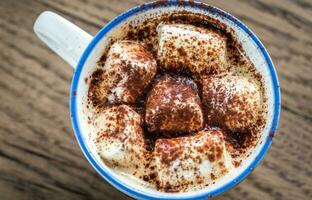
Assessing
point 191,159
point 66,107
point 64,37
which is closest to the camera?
point 191,159

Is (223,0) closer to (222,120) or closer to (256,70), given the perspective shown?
(256,70)

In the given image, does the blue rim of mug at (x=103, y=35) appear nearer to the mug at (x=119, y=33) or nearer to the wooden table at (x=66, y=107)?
the mug at (x=119, y=33)

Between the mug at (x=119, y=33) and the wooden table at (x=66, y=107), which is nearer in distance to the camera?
the mug at (x=119, y=33)

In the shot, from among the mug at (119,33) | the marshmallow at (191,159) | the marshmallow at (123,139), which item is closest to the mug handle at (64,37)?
the mug at (119,33)

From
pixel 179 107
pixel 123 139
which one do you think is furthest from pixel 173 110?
pixel 123 139

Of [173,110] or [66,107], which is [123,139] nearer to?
[173,110]

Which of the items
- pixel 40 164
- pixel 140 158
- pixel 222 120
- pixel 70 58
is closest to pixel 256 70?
pixel 222 120
